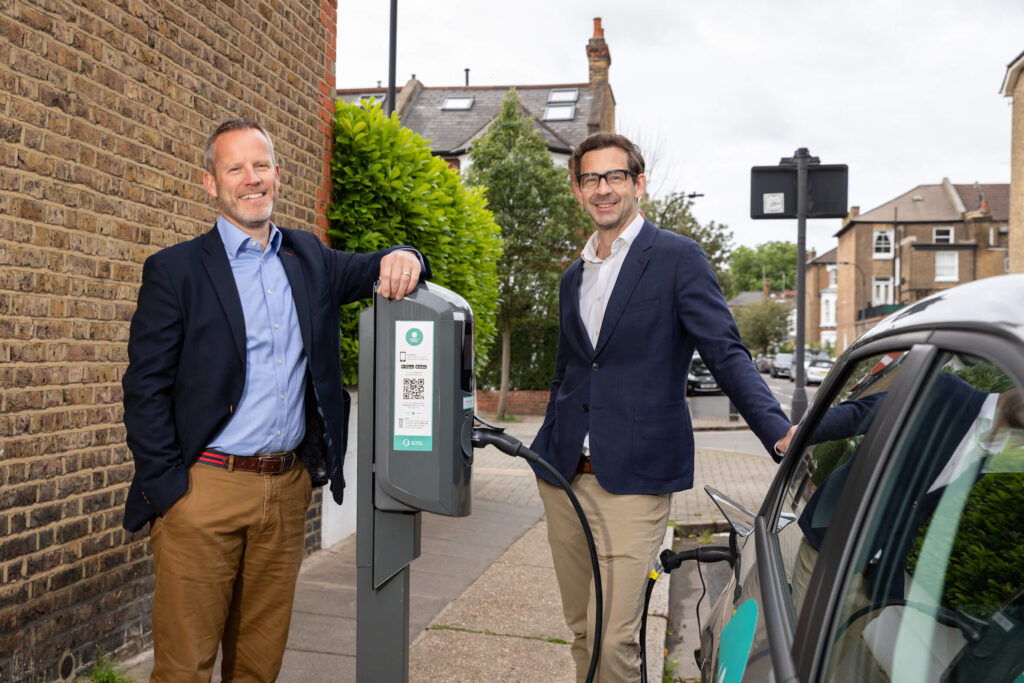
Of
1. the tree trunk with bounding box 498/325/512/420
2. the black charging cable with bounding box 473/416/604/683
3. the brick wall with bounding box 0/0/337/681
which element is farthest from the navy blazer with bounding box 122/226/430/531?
the tree trunk with bounding box 498/325/512/420

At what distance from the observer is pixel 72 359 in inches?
Result: 139

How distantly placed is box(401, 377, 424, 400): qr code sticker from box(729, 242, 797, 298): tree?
368 feet

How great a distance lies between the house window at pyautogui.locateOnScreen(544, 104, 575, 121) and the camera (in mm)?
29781

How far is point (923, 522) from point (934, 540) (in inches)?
1.2

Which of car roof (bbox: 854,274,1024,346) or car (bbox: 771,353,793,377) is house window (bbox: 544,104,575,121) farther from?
car roof (bbox: 854,274,1024,346)

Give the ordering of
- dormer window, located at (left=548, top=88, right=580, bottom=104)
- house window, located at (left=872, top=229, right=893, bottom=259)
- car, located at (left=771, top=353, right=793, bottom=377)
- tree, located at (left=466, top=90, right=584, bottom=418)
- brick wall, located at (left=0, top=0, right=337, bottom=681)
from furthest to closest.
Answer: house window, located at (left=872, top=229, right=893, bottom=259) < car, located at (left=771, top=353, right=793, bottom=377) < dormer window, located at (left=548, top=88, right=580, bottom=104) < tree, located at (left=466, top=90, right=584, bottom=418) < brick wall, located at (left=0, top=0, right=337, bottom=681)

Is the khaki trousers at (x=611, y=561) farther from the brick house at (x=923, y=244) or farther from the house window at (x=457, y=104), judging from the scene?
the brick house at (x=923, y=244)

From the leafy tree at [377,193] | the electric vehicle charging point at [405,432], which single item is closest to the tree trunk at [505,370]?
the leafy tree at [377,193]

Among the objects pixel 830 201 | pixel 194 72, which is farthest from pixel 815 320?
pixel 194 72

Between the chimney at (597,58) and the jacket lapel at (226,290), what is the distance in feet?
95.5

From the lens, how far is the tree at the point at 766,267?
114250 mm

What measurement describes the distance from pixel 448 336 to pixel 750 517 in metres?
0.87

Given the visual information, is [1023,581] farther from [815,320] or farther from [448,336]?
[815,320]

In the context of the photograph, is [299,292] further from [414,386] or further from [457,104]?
[457,104]
